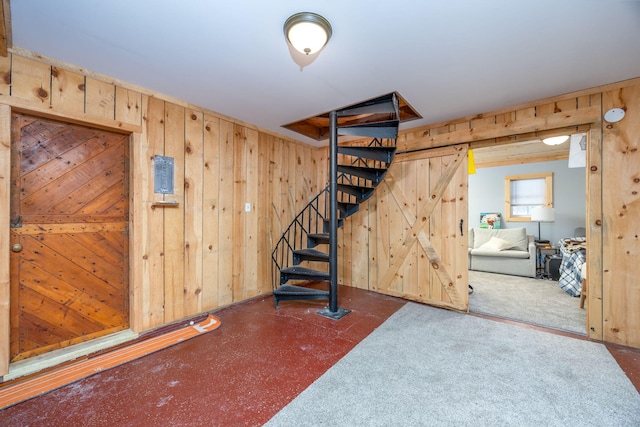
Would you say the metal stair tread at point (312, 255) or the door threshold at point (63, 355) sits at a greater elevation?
the metal stair tread at point (312, 255)

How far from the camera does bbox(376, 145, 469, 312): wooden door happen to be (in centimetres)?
320

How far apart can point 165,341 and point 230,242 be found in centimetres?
123

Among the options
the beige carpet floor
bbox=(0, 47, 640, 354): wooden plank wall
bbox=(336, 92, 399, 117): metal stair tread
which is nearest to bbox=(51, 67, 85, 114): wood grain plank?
bbox=(0, 47, 640, 354): wooden plank wall

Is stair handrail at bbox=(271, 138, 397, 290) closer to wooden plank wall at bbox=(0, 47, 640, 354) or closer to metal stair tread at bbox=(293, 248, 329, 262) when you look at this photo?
wooden plank wall at bbox=(0, 47, 640, 354)

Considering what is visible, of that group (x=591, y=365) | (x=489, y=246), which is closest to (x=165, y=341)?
(x=591, y=365)

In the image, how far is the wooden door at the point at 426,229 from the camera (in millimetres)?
3203

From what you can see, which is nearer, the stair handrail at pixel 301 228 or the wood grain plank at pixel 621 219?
the wood grain plank at pixel 621 219

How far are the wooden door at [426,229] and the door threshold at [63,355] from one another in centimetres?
309

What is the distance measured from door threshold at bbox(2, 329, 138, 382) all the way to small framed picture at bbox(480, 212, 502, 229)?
6.66 m

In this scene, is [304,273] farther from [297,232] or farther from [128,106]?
[128,106]

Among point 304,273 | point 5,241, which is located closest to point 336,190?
point 304,273

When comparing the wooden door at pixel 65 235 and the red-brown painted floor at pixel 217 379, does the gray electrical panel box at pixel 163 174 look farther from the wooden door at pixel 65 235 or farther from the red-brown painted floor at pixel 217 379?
the red-brown painted floor at pixel 217 379

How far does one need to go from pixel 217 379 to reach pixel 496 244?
5.42 metres

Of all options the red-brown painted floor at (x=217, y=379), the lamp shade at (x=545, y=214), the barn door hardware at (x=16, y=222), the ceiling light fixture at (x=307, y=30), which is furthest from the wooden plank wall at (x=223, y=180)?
the lamp shade at (x=545, y=214)
